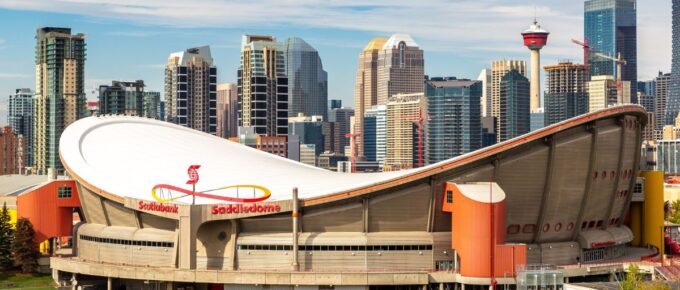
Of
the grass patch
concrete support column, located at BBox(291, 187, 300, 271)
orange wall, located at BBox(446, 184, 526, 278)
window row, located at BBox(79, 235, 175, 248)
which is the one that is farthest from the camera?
the grass patch

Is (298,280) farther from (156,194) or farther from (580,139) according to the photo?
(580,139)

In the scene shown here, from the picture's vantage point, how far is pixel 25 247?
4882 inches

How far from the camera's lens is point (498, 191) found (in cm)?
10519

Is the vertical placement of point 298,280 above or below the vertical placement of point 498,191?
below

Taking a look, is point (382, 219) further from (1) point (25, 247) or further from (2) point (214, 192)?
(1) point (25, 247)

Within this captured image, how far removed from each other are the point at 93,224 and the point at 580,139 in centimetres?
4909

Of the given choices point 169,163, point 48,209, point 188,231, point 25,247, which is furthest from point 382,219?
point 25,247

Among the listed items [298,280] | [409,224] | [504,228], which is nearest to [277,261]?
[298,280]

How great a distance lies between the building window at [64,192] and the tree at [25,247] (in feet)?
14.1

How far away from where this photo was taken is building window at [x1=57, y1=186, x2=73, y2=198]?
12481cm

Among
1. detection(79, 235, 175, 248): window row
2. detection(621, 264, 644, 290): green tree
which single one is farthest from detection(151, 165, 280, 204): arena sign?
detection(621, 264, 644, 290): green tree

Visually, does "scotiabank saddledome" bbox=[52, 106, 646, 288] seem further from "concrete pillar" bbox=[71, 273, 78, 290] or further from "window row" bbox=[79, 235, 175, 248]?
"concrete pillar" bbox=[71, 273, 78, 290]

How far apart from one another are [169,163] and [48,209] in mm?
13811

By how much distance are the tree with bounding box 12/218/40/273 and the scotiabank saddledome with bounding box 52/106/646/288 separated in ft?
22.2
